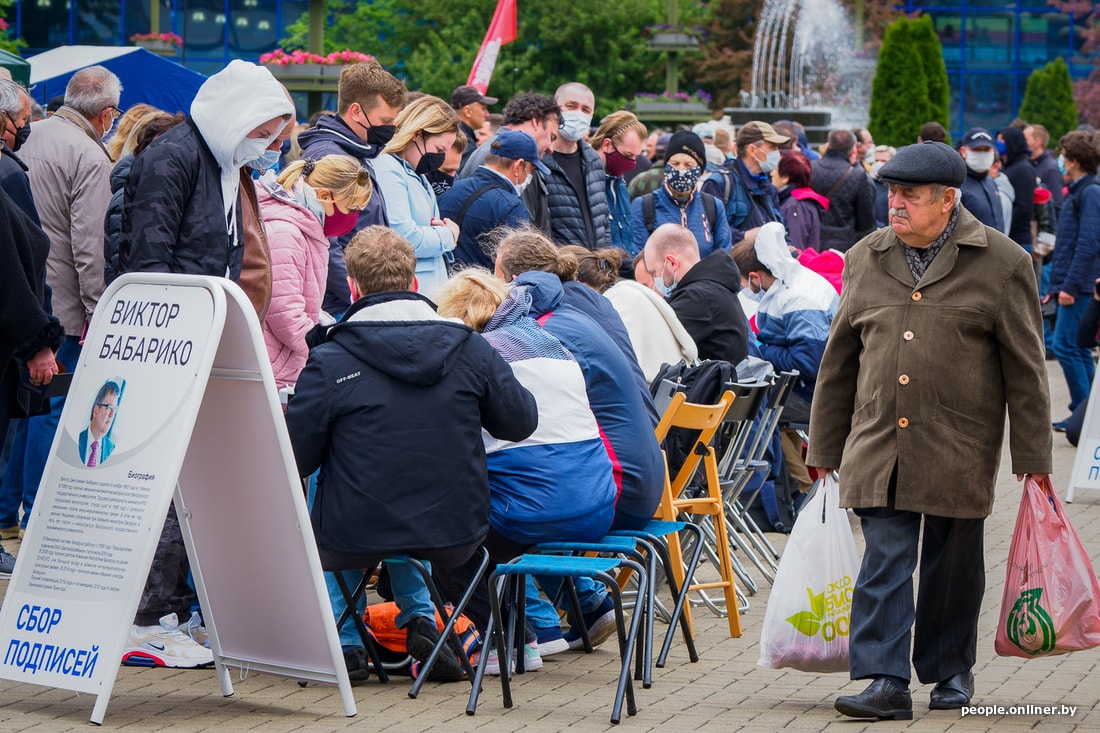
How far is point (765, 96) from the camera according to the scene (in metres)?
39.5

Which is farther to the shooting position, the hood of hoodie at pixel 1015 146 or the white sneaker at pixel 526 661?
the hood of hoodie at pixel 1015 146

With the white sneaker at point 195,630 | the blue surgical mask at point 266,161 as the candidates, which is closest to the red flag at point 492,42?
the blue surgical mask at point 266,161

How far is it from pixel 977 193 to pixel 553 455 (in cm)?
989

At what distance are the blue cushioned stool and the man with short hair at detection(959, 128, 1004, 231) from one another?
32.2 feet

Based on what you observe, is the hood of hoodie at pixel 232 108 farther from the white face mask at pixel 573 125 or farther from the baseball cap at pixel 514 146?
the white face mask at pixel 573 125

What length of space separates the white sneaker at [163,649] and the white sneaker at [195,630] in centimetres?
4

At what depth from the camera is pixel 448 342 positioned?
5645 mm

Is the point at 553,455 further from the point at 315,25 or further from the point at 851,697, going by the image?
the point at 315,25

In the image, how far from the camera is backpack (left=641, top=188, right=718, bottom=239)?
38.7ft

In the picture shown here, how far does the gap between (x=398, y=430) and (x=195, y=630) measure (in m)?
1.38

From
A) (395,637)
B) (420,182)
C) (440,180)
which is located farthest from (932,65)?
(395,637)

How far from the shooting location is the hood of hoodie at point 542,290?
646 cm

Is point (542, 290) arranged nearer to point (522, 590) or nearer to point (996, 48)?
point (522, 590)

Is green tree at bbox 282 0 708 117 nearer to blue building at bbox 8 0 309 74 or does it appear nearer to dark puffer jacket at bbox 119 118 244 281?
blue building at bbox 8 0 309 74
